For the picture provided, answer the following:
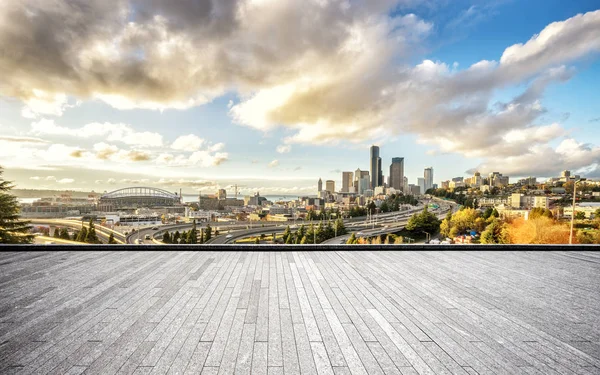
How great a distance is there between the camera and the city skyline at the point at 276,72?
29.9 ft

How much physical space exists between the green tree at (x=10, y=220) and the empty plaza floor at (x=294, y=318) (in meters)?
12.1

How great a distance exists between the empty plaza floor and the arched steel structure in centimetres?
2047


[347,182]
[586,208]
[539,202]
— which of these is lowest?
[586,208]

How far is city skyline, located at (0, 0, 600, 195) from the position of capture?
29.9 feet

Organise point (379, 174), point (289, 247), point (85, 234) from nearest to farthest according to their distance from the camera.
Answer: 1. point (289, 247)
2. point (85, 234)
3. point (379, 174)

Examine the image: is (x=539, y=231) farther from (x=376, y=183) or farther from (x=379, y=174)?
(x=379, y=174)

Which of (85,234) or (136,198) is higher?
(136,198)

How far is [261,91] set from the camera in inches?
600

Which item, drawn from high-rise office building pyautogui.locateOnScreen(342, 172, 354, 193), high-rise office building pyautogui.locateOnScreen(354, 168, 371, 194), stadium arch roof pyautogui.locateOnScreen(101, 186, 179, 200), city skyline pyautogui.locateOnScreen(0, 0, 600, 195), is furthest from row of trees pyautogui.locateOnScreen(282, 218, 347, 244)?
high-rise office building pyautogui.locateOnScreen(354, 168, 371, 194)

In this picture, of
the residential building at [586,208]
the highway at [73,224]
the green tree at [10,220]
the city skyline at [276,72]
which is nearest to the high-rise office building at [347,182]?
the city skyline at [276,72]

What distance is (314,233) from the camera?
23.8 metres

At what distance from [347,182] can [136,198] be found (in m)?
38.7

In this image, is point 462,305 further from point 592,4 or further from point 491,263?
point 592,4

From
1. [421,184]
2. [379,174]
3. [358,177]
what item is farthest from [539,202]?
[379,174]
